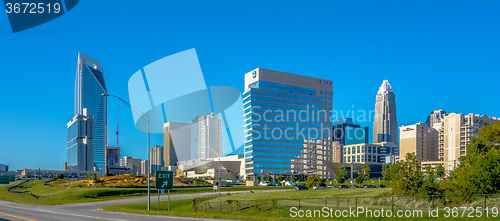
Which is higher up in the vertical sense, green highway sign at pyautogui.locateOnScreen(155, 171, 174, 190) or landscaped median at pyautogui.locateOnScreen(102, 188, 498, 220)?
green highway sign at pyautogui.locateOnScreen(155, 171, 174, 190)

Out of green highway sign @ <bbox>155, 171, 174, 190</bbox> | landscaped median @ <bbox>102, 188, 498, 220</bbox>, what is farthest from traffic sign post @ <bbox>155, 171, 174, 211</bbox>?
landscaped median @ <bbox>102, 188, 498, 220</bbox>

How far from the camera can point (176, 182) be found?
115375mm

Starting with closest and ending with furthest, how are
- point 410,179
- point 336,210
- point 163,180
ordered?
1. point 336,210
2. point 163,180
3. point 410,179

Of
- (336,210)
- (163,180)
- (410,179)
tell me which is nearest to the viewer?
(336,210)

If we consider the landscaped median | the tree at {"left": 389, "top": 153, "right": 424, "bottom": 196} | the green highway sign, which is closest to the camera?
the landscaped median

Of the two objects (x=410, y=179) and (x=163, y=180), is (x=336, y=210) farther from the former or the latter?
(x=163, y=180)

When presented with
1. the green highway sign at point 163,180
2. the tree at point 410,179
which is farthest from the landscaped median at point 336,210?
the tree at point 410,179

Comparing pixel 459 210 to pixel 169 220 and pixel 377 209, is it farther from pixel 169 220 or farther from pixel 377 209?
pixel 169 220

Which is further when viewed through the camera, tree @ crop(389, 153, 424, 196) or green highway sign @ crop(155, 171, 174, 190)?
tree @ crop(389, 153, 424, 196)

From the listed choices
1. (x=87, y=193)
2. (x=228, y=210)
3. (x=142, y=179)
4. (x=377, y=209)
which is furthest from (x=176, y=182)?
(x=377, y=209)

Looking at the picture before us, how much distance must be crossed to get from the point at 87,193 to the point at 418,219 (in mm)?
61256

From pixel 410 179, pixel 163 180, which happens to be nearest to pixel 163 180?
pixel 163 180

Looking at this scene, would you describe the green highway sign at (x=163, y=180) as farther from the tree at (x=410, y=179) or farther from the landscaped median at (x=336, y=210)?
the tree at (x=410, y=179)

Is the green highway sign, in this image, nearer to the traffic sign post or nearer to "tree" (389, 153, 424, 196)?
the traffic sign post
